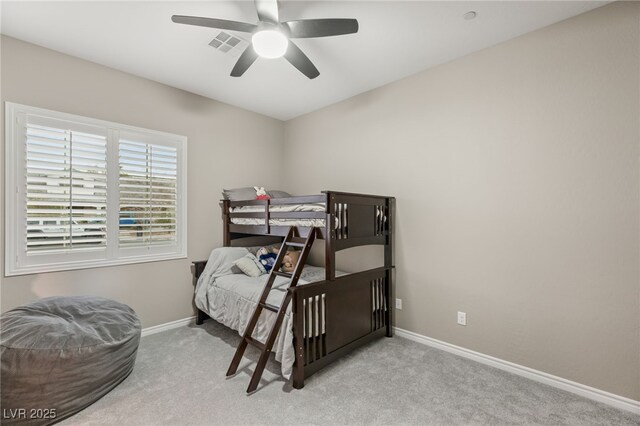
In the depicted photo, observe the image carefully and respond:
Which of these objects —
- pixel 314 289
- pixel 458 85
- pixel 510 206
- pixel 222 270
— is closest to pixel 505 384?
pixel 510 206

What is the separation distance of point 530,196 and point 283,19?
2.33m

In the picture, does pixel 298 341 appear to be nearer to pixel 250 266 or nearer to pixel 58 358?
pixel 250 266

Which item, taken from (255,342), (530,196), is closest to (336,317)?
(255,342)

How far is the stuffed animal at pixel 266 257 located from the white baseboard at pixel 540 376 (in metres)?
1.68

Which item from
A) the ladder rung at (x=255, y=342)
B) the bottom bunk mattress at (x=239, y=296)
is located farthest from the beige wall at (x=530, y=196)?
the ladder rung at (x=255, y=342)

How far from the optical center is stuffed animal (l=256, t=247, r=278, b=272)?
3.28 metres

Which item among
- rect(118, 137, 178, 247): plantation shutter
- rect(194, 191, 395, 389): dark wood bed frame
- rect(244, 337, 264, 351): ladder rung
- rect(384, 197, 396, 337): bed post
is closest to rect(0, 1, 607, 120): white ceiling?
rect(118, 137, 178, 247): plantation shutter

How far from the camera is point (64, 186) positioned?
8.35ft

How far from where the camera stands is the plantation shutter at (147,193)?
2914 millimetres

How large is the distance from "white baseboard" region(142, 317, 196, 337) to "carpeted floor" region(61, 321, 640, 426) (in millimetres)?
440

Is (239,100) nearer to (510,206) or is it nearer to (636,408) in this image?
(510,206)

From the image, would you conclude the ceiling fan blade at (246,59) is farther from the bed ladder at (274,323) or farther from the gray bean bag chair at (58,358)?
the gray bean bag chair at (58,358)

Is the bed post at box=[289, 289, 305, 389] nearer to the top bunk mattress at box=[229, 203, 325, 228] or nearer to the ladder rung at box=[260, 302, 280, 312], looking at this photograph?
the ladder rung at box=[260, 302, 280, 312]

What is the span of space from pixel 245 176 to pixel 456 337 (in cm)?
308
